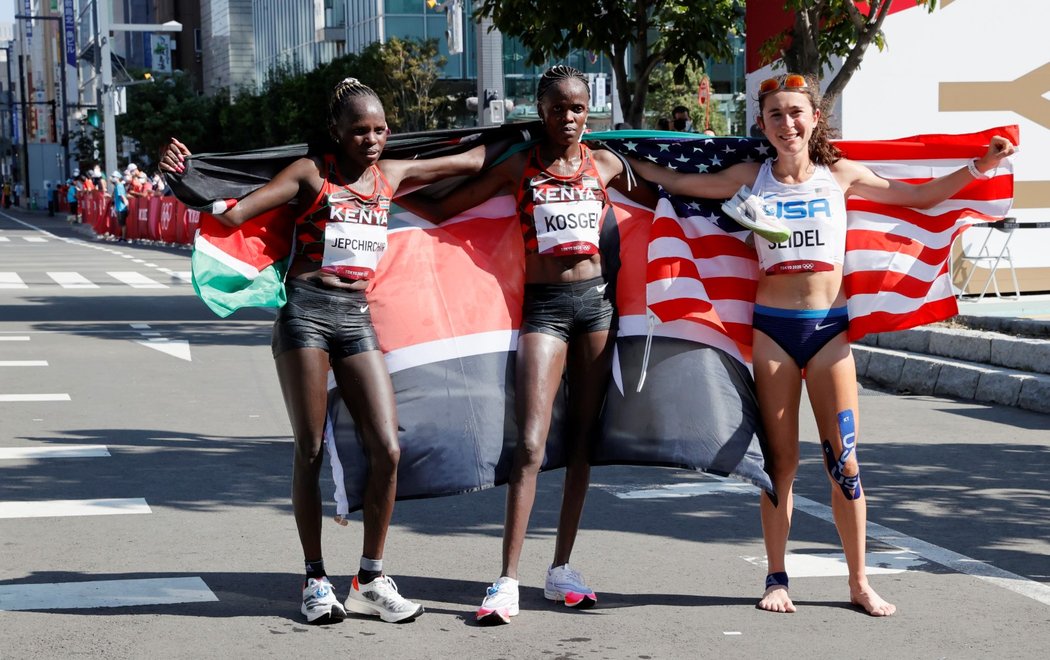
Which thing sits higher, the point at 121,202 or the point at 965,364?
the point at 121,202

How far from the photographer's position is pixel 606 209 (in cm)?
581

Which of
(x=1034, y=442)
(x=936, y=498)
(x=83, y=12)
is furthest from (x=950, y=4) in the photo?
(x=83, y=12)

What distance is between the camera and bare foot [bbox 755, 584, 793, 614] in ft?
18.5

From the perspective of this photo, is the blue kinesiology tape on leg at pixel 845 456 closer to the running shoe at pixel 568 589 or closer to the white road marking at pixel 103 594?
the running shoe at pixel 568 589

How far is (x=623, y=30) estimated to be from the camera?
52.2 ft

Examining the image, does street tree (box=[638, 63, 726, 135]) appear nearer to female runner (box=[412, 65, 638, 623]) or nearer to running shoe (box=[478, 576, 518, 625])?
female runner (box=[412, 65, 638, 623])

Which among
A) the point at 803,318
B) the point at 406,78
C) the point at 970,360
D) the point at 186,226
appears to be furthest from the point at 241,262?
the point at 406,78

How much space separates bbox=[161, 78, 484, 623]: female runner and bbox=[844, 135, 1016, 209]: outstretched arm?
180 centimetres

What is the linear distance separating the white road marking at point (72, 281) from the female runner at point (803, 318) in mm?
18529

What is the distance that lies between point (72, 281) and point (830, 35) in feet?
46.3

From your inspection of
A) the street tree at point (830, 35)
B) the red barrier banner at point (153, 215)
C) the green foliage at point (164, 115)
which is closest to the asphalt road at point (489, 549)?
the street tree at point (830, 35)

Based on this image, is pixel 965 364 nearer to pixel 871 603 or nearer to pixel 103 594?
pixel 871 603

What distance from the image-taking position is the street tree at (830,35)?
1322cm

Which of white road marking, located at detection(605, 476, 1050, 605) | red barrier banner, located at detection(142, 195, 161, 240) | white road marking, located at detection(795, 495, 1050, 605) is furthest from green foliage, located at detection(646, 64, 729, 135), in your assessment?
white road marking, located at detection(795, 495, 1050, 605)
